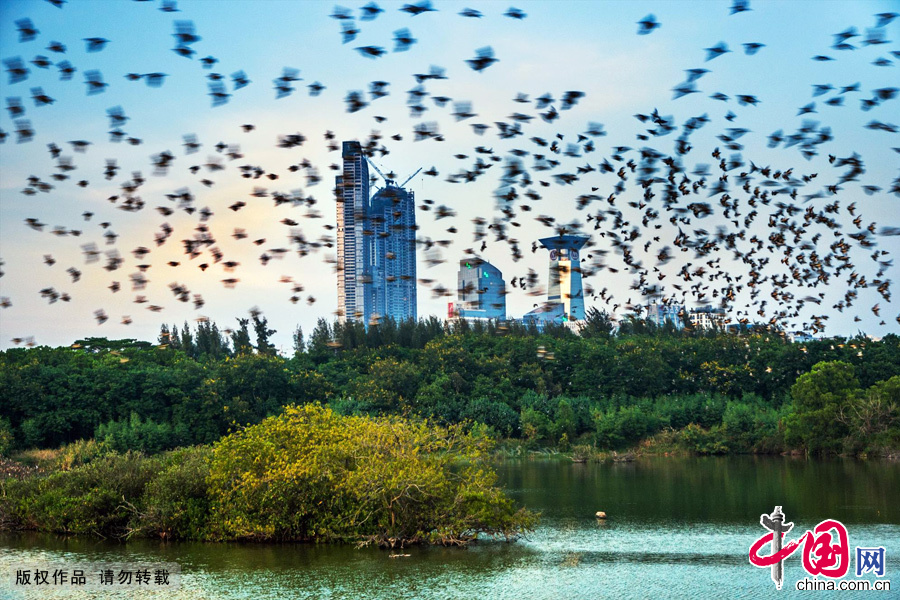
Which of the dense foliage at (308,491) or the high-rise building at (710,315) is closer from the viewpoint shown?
the dense foliage at (308,491)

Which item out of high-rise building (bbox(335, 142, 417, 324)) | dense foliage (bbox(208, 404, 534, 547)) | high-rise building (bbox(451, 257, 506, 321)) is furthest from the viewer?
high-rise building (bbox(335, 142, 417, 324))

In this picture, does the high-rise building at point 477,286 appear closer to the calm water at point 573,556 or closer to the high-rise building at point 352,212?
the high-rise building at point 352,212

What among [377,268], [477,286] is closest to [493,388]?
[377,268]

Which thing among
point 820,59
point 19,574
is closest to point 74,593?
point 19,574

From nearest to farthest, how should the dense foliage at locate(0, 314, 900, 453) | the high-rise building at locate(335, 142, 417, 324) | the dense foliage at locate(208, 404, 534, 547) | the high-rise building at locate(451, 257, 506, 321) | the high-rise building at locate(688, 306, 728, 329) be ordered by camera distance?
the high-rise building at locate(451, 257, 506, 321), the dense foliage at locate(208, 404, 534, 547), the high-rise building at locate(688, 306, 728, 329), the high-rise building at locate(335, 142, 417, 324), the dense foliage at locate(0, 314, 900, 453)

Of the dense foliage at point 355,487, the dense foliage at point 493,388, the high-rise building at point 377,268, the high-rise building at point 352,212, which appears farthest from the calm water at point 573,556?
the dense foliage at point 493,388

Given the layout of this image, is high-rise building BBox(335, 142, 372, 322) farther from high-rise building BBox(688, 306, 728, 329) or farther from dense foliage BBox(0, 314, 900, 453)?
high-rise building BBox(688, 306, 728, 329)

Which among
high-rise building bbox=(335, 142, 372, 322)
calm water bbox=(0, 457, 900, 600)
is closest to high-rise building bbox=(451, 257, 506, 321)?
high-rise building bbox=(335, 142, 372, 322)
